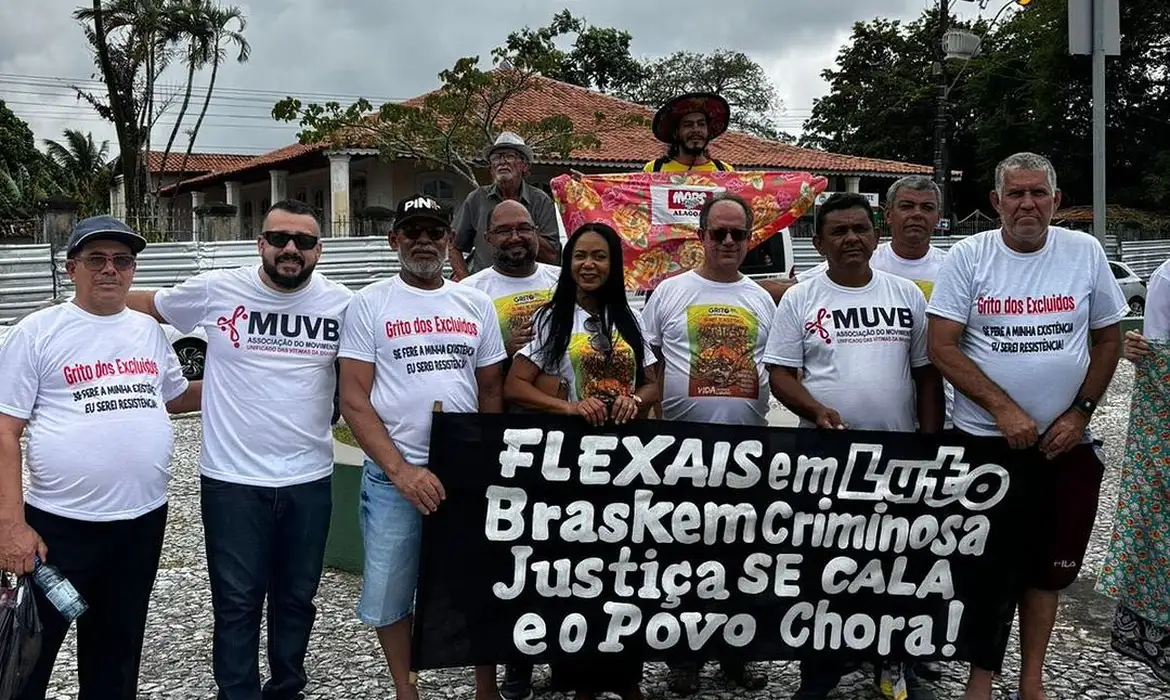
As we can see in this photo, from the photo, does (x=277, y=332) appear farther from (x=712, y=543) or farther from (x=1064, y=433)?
(x=1064, y=433)

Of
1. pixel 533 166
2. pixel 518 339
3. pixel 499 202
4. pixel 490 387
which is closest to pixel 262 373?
pixel 490 387

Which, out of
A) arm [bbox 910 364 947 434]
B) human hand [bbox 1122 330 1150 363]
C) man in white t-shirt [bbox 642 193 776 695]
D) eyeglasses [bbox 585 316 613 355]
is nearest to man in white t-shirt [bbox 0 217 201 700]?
eyeglasses [bbox 585 316 613 355]

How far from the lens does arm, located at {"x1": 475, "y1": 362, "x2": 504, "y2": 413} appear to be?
144 inches

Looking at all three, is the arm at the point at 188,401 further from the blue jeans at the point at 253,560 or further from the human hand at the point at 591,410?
the human hand at the point at 591,410

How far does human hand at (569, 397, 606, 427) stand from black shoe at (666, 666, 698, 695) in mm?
1252

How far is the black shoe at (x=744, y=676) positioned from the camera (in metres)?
4.14

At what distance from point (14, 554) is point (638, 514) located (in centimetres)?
209

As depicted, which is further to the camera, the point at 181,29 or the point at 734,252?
the point at 181,29

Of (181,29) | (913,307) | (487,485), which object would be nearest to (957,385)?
(913,307)

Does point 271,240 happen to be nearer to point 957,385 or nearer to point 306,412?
point 306,412

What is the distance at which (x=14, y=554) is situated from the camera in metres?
3.07

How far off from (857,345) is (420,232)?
173 centimetres

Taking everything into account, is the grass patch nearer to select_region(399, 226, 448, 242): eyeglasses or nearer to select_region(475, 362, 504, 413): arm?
select_region(475, 362, 504, 413): arm

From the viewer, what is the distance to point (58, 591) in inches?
122
